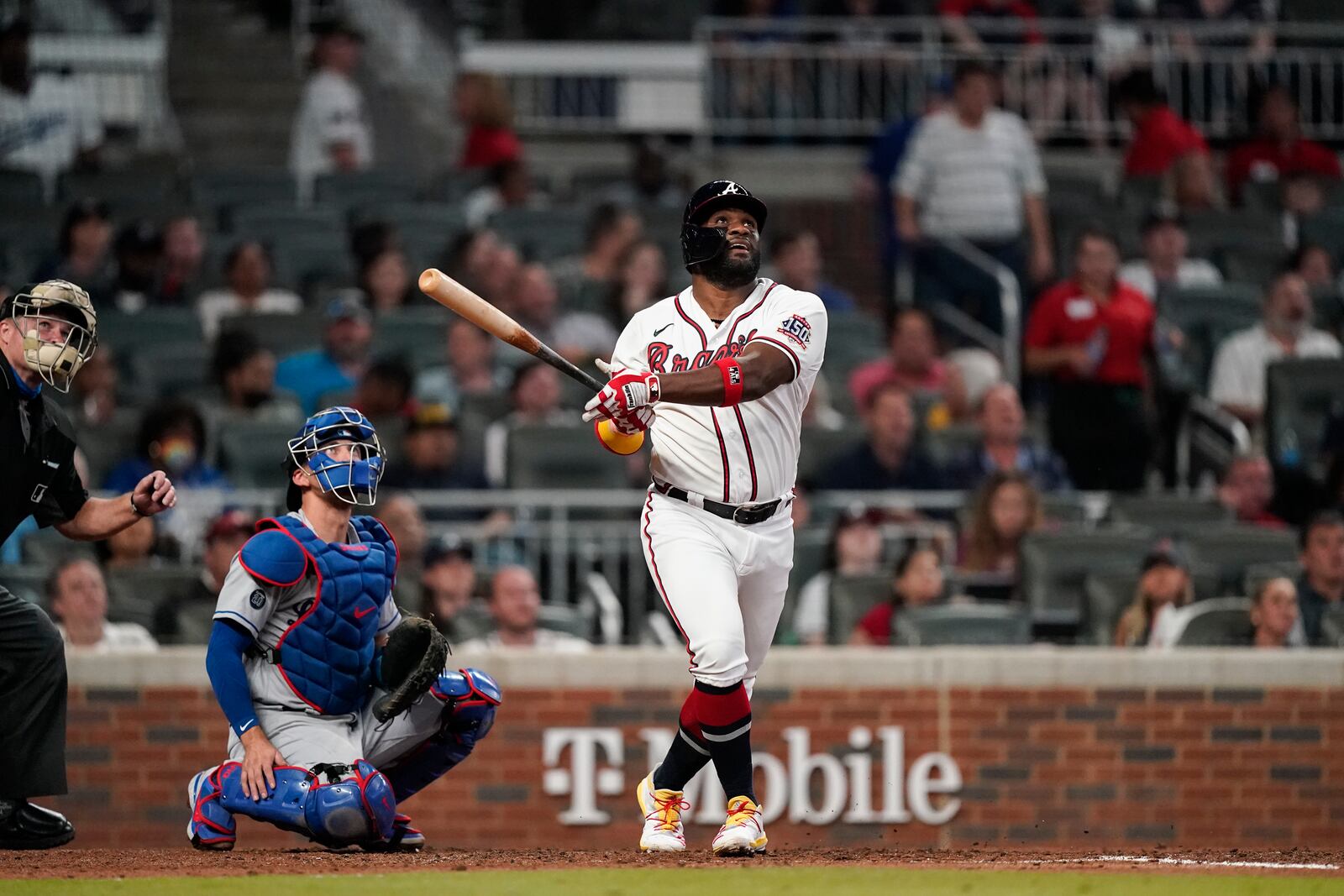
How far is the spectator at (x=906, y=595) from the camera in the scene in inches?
361

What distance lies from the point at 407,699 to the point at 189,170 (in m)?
9.31

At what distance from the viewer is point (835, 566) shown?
9.61m

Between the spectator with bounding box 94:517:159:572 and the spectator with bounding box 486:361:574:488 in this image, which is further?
the spectator with bounding box 486:361:574:488

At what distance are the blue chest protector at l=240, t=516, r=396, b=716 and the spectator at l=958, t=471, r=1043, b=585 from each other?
4.23 m

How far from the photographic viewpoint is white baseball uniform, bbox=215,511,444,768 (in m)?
6.06

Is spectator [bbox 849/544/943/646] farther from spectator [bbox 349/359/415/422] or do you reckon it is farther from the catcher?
the catcher

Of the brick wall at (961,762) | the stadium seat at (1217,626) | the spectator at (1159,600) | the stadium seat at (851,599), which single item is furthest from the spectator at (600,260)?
the stadium seat at (1217,626)

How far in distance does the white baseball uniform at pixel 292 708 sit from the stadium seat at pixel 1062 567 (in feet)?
13.3

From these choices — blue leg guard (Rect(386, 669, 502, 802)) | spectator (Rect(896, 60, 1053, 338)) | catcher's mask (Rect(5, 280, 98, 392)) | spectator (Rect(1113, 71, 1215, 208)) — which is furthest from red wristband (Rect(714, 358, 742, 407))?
spectator (Rect(1113, 71, 1215, 208))

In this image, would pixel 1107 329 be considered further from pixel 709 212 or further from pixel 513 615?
pixel 709 212

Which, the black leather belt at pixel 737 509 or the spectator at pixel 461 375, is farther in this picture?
the spectator at pixel 461 375

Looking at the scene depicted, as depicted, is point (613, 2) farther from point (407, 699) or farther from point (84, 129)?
point (407, 699)

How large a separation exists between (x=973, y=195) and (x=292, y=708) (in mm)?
7430

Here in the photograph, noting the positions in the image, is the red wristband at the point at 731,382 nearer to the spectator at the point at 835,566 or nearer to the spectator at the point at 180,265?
the spectator at the point at 835,566
